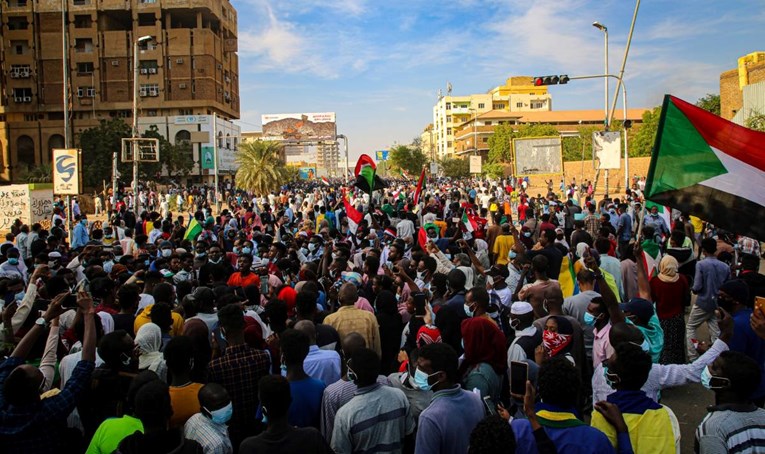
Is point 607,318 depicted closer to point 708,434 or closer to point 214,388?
point 708,434

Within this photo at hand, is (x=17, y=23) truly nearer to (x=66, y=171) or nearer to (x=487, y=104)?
(x=66, y=171)

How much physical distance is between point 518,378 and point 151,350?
9.27 feet

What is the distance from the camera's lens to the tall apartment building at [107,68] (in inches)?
2630

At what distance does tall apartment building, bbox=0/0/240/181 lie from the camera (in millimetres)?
66812

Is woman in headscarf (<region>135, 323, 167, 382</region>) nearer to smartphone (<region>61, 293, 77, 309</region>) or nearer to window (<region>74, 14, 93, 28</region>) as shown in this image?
smartphone (<region>61, 293, 77, 309</region>)

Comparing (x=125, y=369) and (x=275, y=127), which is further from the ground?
(x=275, y=127)

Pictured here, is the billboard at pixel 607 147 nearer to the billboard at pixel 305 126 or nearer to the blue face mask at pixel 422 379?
the blue face mask at pixel 422 379

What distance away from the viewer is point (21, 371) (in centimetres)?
342

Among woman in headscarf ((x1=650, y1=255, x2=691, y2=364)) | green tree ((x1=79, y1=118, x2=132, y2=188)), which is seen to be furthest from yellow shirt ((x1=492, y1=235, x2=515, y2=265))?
green tree ((x1=79, y1=118, x2=132, y2=188))

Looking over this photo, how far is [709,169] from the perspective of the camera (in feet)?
17.3

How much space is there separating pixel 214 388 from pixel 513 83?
13399cm

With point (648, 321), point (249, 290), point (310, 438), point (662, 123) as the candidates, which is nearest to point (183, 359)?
point (310, 438)

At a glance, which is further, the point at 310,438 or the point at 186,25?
the point at 186,25

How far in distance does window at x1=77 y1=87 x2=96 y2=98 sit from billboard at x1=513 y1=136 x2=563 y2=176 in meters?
58.3
